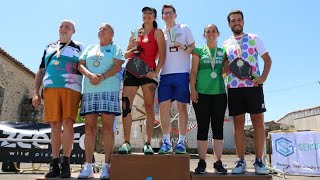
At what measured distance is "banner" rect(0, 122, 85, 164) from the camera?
938 cm

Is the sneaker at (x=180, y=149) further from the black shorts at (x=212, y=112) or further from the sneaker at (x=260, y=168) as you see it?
the sneaker at (x=260, y=168)

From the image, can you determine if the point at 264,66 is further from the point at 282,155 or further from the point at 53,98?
the point at 282,155

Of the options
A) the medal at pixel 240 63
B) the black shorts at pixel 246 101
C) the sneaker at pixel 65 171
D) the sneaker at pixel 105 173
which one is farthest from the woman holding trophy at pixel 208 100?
the sneaker at pixel 65 171

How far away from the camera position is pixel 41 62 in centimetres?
433

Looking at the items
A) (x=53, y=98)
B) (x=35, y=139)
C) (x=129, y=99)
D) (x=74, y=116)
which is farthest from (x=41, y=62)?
(x=35, y=139)

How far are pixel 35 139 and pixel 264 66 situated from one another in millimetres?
7683

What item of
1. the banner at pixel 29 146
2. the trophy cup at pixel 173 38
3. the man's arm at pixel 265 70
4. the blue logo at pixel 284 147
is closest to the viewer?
the man's arm at pixel 265 70

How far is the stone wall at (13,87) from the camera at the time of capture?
20.0m

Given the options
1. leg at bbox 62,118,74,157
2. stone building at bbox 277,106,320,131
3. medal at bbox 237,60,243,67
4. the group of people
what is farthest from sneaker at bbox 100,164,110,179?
stone building at bbox 277,106,320,131

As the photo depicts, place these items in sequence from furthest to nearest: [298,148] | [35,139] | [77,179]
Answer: [298,148] < [35,139] < [77,179]

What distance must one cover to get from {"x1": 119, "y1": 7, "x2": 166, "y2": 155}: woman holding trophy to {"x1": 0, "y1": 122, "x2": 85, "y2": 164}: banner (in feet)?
19.7

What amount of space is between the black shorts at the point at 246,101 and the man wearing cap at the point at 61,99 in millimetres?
1992

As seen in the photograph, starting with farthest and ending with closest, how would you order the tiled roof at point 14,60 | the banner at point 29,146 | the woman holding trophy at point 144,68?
1. the tiled roof at point 14,60
2. the banner at point 29,146
3. the woman holding trophy at point 144,68

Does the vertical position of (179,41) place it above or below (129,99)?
above
